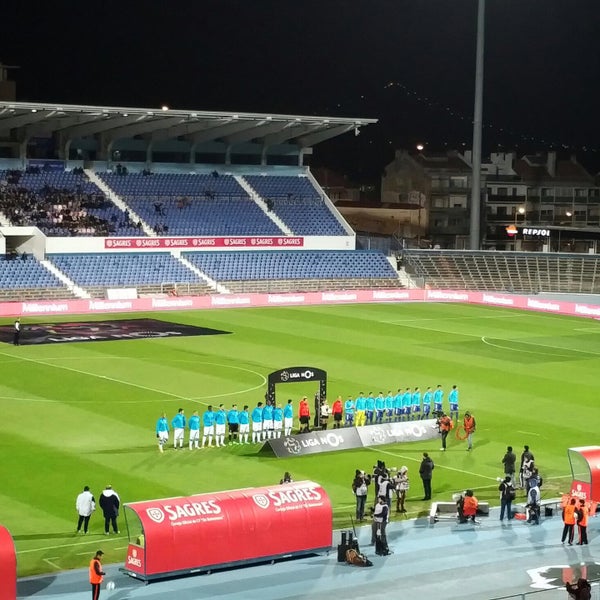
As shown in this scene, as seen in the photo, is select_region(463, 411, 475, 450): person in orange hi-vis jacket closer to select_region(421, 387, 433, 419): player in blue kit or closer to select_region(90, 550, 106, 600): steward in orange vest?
select_region(421, 387, 433, 419): player in blue kit

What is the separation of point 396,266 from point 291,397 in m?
38.6

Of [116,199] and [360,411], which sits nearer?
[360,411]

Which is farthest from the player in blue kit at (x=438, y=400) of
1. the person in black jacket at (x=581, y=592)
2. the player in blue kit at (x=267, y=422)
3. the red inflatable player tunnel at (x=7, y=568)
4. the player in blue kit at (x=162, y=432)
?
the person in black jacket at (x=581, y=592)

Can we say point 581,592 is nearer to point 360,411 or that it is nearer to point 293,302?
point 360,411

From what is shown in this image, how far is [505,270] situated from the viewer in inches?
2958

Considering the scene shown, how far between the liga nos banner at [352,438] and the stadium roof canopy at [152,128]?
38133 mm

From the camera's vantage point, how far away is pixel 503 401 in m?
38.1

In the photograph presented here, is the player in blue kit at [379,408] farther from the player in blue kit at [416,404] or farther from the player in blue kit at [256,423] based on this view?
the player in blue kit at [256,423]

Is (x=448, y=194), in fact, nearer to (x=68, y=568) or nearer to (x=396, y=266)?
→ (x=396, y=266)

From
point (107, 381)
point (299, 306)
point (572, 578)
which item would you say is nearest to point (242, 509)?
point (572, 578)

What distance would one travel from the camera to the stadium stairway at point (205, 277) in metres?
67.5

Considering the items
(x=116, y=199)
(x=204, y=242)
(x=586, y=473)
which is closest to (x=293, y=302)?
(x=204, y=242)

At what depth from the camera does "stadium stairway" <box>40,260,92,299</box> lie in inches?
2470

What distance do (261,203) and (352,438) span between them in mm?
47235
